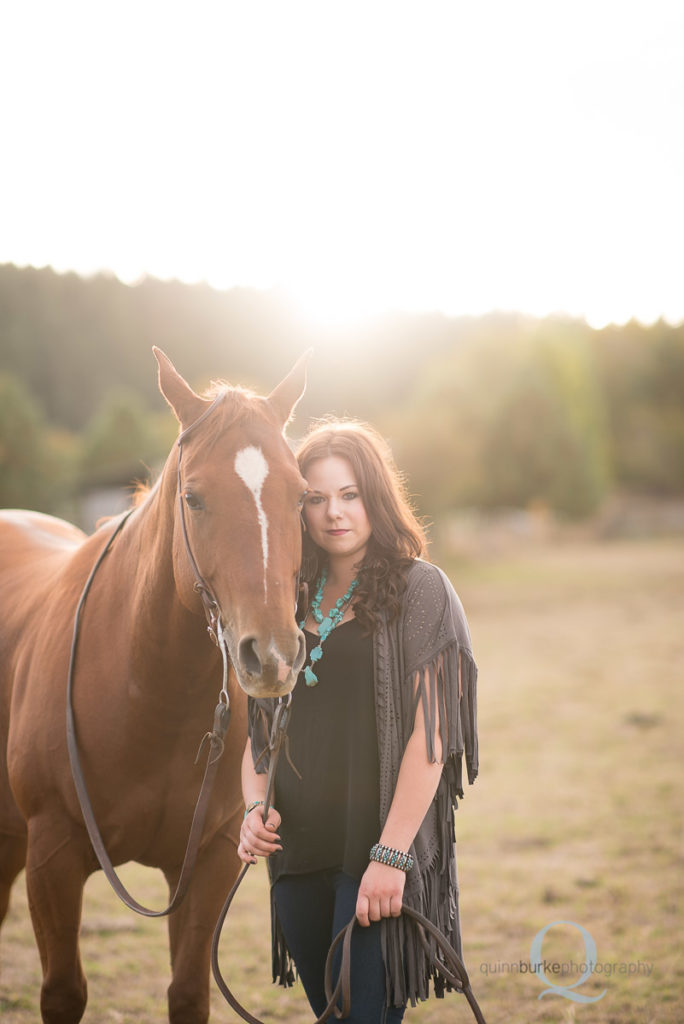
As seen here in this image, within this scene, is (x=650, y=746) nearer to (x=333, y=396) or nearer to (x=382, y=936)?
(x=382, y=936)

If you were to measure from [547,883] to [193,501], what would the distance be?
400 cm

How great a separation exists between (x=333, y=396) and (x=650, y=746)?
119 feet

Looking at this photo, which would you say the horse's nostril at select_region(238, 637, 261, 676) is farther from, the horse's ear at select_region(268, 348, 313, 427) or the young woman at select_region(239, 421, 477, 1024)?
the horse's ear at select_region(268, 348, 313, 427)

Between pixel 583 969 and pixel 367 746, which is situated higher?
pixel 367 746

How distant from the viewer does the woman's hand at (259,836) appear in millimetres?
1962

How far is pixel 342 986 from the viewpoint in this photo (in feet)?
6.07

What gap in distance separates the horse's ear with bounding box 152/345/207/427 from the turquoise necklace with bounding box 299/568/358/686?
0.58 metres

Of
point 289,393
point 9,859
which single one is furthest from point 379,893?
point 9,859

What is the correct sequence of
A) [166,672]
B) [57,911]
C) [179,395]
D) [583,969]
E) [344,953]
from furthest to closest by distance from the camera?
[583,969], [57,911], [166,672], [179,395], [344,953]

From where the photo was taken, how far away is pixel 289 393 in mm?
2301

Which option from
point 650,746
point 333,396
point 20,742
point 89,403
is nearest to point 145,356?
point 89,403

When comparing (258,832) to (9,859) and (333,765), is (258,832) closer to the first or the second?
(333,765)

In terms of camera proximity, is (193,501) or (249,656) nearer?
(249,656)

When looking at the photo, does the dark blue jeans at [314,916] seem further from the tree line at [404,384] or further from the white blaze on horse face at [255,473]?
the tree line at [404,384]
